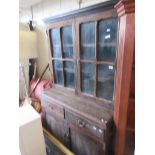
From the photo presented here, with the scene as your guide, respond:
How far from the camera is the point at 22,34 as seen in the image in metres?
2.38

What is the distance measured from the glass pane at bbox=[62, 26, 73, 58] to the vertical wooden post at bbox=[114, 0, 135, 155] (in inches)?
28.0

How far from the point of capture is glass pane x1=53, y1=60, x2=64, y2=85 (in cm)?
186

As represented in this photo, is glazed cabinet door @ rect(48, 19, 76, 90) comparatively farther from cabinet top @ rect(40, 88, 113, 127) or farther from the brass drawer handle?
the brass drawer handle

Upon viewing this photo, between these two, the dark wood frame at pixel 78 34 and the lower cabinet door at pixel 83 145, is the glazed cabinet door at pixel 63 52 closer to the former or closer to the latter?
the dark wood frame at pixel 78 34

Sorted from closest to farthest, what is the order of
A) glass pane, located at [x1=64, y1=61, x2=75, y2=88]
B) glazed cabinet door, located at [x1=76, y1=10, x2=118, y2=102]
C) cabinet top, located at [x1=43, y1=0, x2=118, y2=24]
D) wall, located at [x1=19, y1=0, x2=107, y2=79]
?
cabinet top, located at [x1=43, y1=0, x2=118, y2=24] < glazed cabinet door, located at [x1=76, y1=10, x2=118, y2=102] < glass pane, located at [x1=64, y1=61, x2=75, y2=88] < wall, located at [x1=19, y1=0, x2=107, y2=79]

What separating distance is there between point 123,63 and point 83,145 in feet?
3.14

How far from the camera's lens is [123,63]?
952 mm

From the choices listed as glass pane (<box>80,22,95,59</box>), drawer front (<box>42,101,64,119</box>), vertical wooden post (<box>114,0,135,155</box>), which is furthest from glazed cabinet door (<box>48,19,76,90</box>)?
vertical wooden post (<box>114,0,135,155</box>)
